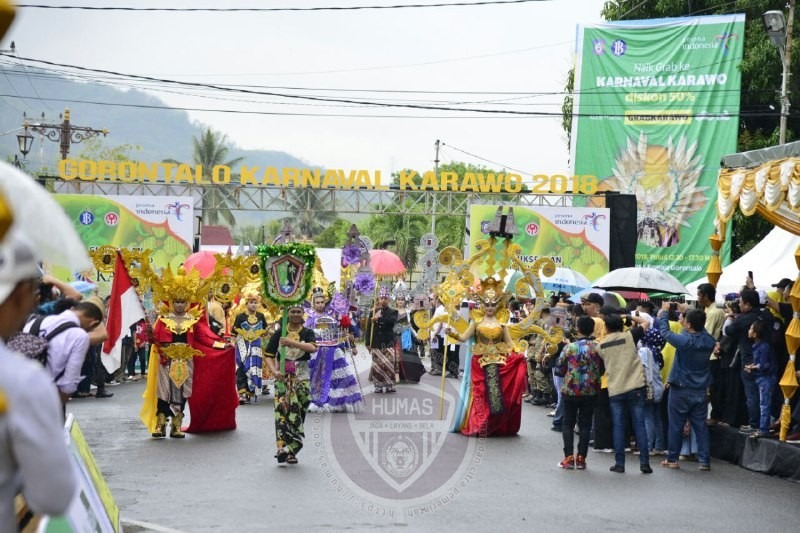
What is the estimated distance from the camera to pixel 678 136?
36.5m

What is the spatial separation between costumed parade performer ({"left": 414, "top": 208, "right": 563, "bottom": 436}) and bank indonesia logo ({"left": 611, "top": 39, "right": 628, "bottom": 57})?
22.3 metres

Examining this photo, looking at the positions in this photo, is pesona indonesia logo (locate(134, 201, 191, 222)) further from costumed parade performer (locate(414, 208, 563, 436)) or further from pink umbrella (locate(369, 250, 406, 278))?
costumed parade performer (locate(414, 208, 563, 436))

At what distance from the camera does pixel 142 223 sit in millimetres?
33219

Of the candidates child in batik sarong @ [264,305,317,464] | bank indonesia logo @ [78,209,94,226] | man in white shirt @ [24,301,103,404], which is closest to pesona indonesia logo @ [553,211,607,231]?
bank indonesia logo @ [78,209,94,226]

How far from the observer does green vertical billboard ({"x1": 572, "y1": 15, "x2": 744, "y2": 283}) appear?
117 ft

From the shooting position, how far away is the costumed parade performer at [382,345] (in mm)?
21352

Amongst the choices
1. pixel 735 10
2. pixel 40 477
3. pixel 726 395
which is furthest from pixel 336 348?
pixel 735 10

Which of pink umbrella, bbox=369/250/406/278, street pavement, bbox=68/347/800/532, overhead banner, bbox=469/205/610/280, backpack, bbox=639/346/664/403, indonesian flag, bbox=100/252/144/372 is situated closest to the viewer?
street pavement, bbox=68/347/800/532

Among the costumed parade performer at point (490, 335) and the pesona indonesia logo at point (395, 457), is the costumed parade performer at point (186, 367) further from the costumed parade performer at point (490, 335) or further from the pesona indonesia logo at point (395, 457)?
the costumed parade performer at point (490, 335)

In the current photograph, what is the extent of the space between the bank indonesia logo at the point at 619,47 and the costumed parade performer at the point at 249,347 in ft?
68.9

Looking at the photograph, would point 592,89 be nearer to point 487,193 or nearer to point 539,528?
point 487,193

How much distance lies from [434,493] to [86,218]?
81.7 ft

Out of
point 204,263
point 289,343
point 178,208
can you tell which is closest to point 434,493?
point 289,343

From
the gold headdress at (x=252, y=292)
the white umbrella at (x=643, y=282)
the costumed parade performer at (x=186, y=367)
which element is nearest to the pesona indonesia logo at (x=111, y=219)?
the gold headdress at (x=252, y=292)
